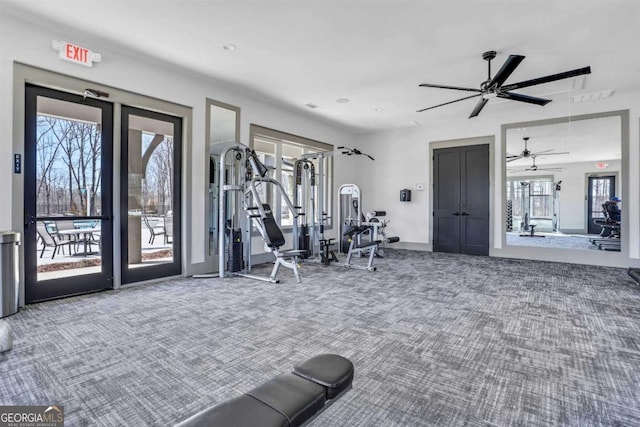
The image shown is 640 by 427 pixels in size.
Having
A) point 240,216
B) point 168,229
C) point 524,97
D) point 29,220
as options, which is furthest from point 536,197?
point 29,220

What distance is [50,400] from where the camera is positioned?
1.85 metres

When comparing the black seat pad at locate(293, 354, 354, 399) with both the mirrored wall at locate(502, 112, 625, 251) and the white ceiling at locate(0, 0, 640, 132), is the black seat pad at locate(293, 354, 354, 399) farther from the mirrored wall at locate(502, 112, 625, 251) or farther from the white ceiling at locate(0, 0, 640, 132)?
the mirrored wall at locate(502, 112, 625, 251)

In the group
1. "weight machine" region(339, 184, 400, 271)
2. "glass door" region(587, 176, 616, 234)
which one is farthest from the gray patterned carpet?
"glass door" region(587, 176, 616, 234)

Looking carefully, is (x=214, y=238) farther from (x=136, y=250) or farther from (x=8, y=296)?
(x=8, y=296)

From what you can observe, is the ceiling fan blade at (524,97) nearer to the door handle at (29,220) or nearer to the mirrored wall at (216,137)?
the mirrored wall at (216,137)

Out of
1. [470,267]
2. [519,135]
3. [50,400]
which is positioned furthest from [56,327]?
[519,135]

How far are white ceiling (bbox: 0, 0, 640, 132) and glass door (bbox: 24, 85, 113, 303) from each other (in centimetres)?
96

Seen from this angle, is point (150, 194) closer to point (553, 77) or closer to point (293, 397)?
point (293, 397)

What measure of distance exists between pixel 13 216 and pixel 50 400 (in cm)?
265

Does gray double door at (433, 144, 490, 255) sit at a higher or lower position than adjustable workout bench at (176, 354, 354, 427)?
higher

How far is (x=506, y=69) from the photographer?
12.0 ft

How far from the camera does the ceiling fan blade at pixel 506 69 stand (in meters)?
3.34

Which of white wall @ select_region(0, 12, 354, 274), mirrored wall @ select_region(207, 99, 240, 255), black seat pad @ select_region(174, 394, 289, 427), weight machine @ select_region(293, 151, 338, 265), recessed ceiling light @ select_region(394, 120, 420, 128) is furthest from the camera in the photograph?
recessed ceiling light @ select_region(394, 120, 420, 128)

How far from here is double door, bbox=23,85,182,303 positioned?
12.3 feet
